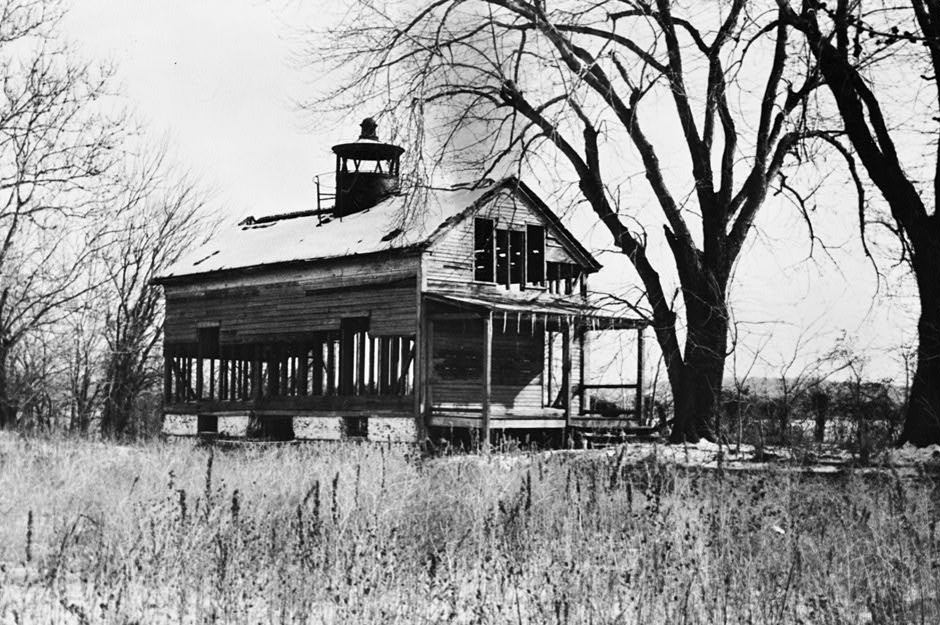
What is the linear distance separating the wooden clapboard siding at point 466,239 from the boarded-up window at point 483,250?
0.86 feet

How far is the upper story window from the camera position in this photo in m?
24.7

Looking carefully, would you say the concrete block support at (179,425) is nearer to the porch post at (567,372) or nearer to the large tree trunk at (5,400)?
the large tree trunk at (5,400)

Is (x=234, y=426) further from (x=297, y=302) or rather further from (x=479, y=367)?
(x=479, y=367)

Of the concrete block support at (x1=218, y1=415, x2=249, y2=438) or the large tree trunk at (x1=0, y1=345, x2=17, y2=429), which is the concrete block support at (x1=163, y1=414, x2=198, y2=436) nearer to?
the concrete block support at (x1=218, y1=415, x2=249, y2=438)

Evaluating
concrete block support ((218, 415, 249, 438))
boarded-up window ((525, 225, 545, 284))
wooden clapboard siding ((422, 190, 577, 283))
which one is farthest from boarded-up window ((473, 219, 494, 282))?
concrete block support ((218, 415, 249, 438))

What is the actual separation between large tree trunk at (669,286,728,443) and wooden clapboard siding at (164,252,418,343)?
21.1 ft

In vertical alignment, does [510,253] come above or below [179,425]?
above

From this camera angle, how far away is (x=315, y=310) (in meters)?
25.5

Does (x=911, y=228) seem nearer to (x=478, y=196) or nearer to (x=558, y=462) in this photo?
(x=558, y=462)

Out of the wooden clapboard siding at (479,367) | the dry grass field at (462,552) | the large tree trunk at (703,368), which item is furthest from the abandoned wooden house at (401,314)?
the dry grass field at (462,552)

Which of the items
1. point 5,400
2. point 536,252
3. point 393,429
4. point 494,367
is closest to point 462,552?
point 393,429

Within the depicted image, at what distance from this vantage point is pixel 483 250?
992 inches

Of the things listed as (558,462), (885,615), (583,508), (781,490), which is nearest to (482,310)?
(558,462)

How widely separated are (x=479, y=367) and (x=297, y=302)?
4.78 meters
